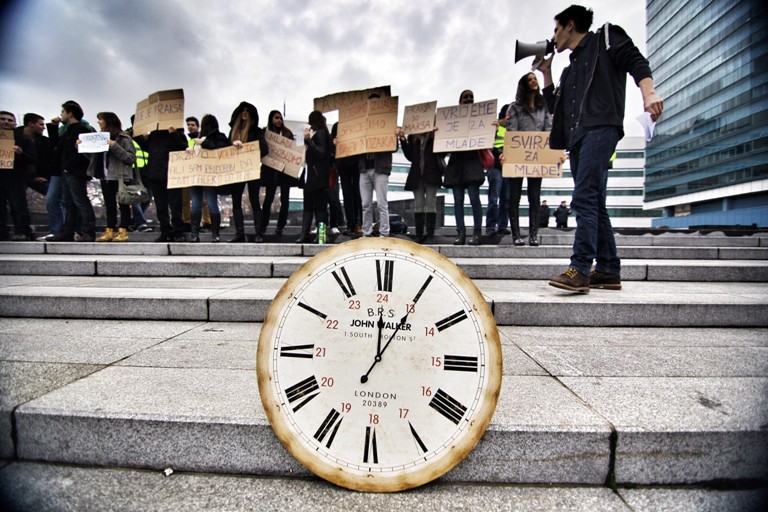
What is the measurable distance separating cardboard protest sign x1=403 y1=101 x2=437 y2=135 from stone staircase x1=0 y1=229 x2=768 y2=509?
3.40m

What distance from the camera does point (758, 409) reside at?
58.0 inches

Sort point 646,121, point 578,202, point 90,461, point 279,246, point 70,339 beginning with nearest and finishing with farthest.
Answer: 1. point 90,461
2. point 70,339
3. point 646,121
4. point 578,202
5. point 279,246

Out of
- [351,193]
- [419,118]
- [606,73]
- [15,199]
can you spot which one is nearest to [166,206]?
[15,199]

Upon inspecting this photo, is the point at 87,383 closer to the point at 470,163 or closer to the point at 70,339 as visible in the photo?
the point at 70,339

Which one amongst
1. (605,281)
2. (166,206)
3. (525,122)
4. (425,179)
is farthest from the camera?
(166,206)

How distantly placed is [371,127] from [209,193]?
3.04m

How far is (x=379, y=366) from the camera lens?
133cm

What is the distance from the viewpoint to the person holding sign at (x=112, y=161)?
6.04m

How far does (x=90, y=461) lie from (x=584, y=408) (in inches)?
80.8

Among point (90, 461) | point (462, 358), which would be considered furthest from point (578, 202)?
point (90, 461)

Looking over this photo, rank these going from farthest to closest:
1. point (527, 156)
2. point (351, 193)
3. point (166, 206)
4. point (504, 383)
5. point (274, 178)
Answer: point (351, 193) < point (274, 178) < point (166, 206) < point (527, 156) < point (504, 383)

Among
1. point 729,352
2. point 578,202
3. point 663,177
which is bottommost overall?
point 729,352

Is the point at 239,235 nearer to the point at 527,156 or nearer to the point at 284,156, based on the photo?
the point at 284,156

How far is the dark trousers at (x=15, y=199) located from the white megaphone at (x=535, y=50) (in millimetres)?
8917
